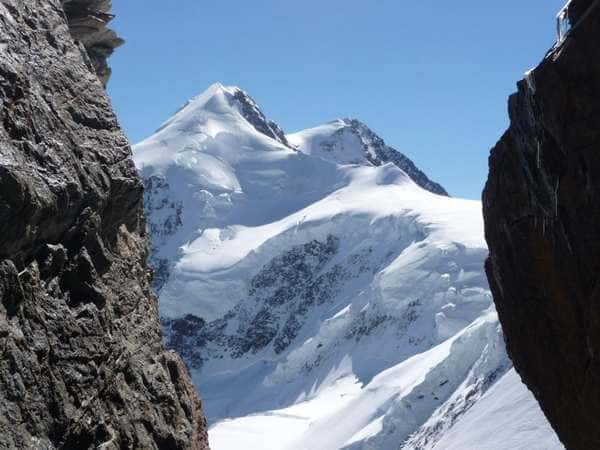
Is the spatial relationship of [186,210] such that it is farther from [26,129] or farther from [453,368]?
[26,129]

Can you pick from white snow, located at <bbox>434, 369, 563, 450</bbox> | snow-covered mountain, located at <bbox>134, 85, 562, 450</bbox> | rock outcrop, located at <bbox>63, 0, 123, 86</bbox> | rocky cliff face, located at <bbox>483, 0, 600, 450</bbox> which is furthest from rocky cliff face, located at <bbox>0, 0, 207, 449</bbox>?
snow-covered mountain, located at <bbox>134, 85, 562, 450</bbox>

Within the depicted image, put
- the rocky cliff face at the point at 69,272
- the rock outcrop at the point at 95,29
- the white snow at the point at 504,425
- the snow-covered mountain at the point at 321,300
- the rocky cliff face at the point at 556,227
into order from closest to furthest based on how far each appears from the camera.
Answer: the rocky cliff face at the point at 69,272, the rocky cliff face at the point at 556,227, the rock outcrop at the point at 95,29, the white snow at the point at 504,425, the snow-covered mountain at the point at 321,300

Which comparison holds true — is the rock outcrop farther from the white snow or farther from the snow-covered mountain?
the snow-covered mountain

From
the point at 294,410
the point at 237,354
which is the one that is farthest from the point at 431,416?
the point at 237,354

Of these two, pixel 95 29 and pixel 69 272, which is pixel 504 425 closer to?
pixel 95 29

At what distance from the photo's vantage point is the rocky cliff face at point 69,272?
11.6 m

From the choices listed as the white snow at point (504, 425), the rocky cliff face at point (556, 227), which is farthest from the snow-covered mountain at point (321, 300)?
the rocky cliff face at point (556, 227)

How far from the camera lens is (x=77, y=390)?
12.7m

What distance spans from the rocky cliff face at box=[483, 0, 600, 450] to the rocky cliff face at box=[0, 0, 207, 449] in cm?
556

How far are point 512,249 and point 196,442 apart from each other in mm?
6206

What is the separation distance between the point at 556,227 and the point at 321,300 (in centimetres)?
13451

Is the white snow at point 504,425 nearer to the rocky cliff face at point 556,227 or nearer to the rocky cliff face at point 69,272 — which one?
the rocky cliff face at point 556,227

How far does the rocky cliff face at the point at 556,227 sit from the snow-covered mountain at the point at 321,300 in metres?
28.5

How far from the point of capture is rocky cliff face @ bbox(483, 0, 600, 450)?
11789 millimetres
